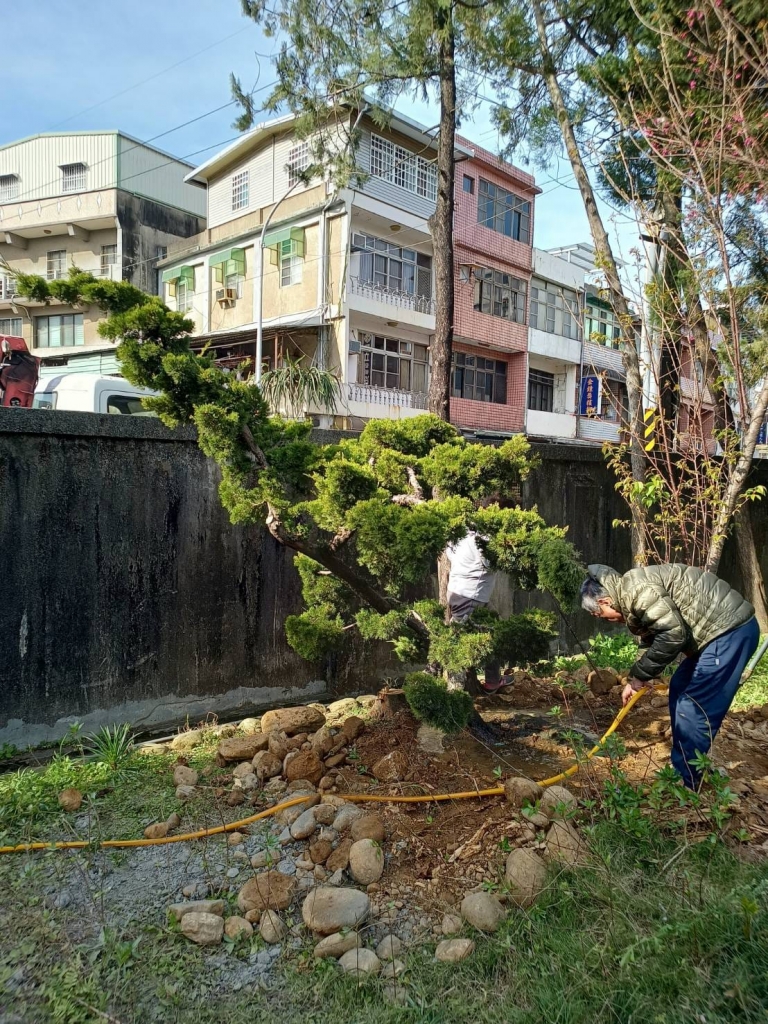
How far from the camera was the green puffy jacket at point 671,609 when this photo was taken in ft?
12.3

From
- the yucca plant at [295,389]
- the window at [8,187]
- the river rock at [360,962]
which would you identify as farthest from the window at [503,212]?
the river rock at [360,962]

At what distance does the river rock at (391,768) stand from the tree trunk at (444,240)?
4.21m

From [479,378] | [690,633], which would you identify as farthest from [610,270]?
[479,378]

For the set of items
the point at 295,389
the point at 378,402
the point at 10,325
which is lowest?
the point at 295,389

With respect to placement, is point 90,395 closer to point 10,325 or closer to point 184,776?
point 184,776

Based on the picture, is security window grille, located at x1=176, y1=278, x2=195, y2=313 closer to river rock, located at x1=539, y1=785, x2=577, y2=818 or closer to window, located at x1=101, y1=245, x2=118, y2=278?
window, located at x1=101, y1=245, x2=118, y2=278

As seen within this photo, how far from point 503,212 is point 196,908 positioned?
2289cm

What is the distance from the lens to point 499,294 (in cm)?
2277

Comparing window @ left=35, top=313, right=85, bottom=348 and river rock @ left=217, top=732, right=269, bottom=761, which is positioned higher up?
window @ left=35, top=313, right=85, bottom=348

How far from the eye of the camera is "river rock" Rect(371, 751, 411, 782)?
377cm

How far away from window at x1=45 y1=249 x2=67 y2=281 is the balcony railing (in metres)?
14.0

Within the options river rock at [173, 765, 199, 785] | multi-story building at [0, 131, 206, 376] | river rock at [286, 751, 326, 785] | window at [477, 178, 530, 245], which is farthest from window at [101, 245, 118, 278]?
river rock at [286, 751, 326, 785]

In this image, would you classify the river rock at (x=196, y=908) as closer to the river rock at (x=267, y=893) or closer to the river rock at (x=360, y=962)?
the river rock at (x=267, y=893)

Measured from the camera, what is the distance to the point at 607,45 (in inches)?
270
